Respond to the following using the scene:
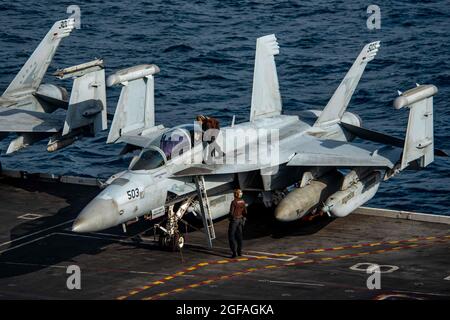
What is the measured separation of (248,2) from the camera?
81.1 meters

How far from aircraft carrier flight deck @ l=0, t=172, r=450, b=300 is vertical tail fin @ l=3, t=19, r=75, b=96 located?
18.6 ft

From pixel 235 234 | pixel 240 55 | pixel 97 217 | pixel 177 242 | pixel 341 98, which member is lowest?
pixel 240 55

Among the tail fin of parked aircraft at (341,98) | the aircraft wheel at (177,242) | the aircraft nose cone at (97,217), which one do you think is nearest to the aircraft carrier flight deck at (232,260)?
the aircraft wheel at (177,242)

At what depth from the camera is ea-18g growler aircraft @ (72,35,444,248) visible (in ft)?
91.7

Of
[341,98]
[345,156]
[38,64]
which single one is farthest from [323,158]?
[38,64]

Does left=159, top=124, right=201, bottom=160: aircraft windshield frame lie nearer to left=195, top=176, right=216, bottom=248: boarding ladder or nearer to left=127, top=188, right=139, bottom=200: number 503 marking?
left=195, top=176, right=216, bottom=248: boarding ladder

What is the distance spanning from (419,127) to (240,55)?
3610cm

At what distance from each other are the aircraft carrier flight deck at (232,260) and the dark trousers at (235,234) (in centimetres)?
36

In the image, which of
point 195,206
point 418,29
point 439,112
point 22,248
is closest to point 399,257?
point 195,206

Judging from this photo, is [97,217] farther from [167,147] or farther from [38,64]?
[38,64]

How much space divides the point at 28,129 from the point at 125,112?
3393mm

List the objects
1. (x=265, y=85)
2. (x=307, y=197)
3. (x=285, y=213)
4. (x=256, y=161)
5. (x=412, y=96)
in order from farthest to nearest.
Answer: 1. (x=265, y=85)
2. (x=256, y=161)
3. (x=307, y=197)
4. (x=412, y=96)
5. (x=285, y=213)

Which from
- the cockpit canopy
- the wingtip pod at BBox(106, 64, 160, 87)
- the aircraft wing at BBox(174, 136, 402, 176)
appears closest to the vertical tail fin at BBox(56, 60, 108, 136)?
the wingtip pod at BBox(106, 64, 160, 87)

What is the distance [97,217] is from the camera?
26.1 meters
